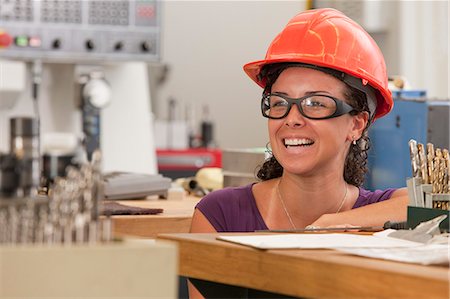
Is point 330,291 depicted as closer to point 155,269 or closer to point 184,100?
point 155,269

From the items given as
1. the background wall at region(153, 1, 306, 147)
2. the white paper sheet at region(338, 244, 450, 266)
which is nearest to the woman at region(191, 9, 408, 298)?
the white paper sheet at region(338, 244, 450, 266)

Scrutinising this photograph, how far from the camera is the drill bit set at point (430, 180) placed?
1.80 m

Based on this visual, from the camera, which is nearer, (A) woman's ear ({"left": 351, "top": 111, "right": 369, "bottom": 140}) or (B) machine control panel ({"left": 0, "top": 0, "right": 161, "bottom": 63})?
(A) woman's ear ({"left": 351, "top": 111, "right": 369, "bottom": 140})

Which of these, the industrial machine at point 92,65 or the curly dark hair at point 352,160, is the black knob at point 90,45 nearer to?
the industrial machine at point 92,65

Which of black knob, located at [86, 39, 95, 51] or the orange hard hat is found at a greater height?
black knob, located at [86, 39, 95, 51]

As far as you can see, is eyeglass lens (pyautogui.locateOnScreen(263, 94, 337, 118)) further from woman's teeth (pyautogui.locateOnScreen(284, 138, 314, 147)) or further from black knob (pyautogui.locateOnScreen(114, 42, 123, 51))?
black knob (pyautogui.locateOnScreen(114, 42, 123, 51))

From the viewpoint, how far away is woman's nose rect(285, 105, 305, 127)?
2129 millimetres

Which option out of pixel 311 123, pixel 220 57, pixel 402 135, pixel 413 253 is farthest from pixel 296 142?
pixel 220 57

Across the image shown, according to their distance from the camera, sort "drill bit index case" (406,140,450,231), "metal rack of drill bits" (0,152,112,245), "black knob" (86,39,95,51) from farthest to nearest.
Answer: "black knob" (86,39,95,51) → "drill bit index case" (406,140,450,231) → "metal rack of drill bits" (0,152,112,245)

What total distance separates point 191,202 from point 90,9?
141 cm

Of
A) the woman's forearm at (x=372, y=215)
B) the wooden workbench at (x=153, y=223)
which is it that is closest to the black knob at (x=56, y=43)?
the wooden workbench at (x=153, y=223)

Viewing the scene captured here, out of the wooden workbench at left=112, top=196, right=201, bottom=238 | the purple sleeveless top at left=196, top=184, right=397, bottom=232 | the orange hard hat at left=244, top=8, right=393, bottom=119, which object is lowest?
the wooden workbench at left=112, top=196, right=201, bottom=238

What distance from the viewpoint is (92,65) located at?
4.01 m

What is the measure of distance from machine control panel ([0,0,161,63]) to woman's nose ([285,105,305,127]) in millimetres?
1963
